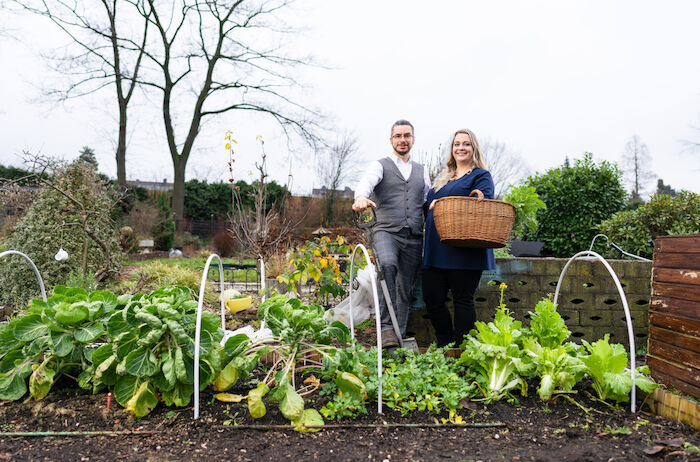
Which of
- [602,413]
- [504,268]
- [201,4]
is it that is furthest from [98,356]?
[201,4]

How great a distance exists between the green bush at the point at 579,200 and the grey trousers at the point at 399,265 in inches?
120

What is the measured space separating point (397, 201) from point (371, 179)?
230 mm

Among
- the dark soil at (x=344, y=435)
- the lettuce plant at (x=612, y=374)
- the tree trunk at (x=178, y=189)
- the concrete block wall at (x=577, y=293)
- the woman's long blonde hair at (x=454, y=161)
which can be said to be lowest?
the dark soil at (x=344, y=435)

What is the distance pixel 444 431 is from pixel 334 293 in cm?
192

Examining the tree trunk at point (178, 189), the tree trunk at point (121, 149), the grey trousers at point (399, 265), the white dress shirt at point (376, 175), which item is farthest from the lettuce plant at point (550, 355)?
the tree trunk at point (121, 149)

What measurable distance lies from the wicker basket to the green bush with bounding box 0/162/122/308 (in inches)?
145

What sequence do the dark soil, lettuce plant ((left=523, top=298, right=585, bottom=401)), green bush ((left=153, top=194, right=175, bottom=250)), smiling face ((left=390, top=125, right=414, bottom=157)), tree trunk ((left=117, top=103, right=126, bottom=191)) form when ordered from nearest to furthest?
the dark soil < lettuce plant ((left=523, top=298, right=585, bottom=401)) < smiling face ((left=390, top=125, right=414, bottom=157)) < green bush ((left=153, top=194, right=175, bottom=250)) < tree trunk ((left=117, top=103, right=126, bottom=191))

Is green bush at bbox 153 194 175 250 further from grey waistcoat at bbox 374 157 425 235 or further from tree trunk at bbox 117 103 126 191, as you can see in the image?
grey waistcoat at bbox 374 157 425 235

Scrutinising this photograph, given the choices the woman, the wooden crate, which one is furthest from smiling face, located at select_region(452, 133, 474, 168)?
the wooden crate

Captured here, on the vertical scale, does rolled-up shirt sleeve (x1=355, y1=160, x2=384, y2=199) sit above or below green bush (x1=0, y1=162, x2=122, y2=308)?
above

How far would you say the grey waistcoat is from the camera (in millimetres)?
2920

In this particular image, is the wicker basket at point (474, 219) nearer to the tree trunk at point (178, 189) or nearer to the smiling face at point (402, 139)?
the smiling face at point (402, 139)

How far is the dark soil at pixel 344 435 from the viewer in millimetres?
1786

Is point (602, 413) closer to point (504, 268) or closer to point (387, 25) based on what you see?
point (504, 268)
